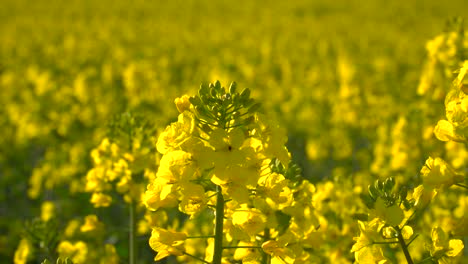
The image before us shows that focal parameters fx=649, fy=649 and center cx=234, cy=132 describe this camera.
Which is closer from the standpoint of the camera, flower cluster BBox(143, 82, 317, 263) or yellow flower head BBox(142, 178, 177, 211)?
flower cluster BBox(143, 82, 317, 263)

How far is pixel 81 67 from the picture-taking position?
12992mm

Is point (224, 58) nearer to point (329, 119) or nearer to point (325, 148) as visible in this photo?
point (329, 119)

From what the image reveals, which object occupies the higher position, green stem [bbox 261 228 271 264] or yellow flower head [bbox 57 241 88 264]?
yellow flower head [bbox 57 241 88 264]

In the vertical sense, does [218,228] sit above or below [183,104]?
below

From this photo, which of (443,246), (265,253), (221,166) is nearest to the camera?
(221,166)

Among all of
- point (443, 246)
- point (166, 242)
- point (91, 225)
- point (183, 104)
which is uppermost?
point (91, 225)

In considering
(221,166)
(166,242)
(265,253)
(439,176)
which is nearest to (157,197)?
(166,242)

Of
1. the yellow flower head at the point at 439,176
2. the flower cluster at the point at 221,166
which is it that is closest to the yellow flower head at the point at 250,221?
the flower cluster at the point at 221,166

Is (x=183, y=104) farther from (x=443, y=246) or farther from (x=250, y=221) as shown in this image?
(x=443, y=246)

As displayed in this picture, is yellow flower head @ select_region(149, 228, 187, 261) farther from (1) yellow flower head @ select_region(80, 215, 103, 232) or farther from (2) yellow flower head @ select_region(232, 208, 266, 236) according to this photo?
(1) yellow flower head @ select_region(80, 215, 103, 232)

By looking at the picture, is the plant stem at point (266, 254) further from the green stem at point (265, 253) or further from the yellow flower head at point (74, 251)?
the yellow flower head at point (74, 251)

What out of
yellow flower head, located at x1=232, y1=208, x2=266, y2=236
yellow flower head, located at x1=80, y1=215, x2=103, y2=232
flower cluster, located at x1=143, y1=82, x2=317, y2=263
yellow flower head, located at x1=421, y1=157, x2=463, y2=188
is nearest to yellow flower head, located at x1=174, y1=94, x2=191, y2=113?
flower cluster, located at x1=143, y1=82, x2=317, y2=263

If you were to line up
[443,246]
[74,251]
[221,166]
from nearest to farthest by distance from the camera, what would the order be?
[221,166] < [443,246] < [74,251]

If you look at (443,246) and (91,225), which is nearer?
(443,246)
